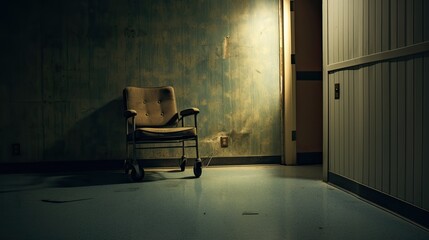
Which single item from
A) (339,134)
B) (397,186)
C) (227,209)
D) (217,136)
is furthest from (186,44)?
(397,186)

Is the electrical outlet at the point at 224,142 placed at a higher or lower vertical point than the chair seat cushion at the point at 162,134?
lower

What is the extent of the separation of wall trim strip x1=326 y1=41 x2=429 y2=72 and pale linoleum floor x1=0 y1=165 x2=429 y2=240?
97 centimetres

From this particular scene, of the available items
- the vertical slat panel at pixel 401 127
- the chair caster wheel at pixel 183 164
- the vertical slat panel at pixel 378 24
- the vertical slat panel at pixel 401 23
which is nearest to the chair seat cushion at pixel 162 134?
the chair caster wheel at pixel 183 164

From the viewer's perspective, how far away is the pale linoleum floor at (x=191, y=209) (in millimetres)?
2385

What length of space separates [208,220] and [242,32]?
3.02 meters

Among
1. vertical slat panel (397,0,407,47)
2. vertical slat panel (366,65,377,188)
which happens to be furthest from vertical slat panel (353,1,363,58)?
vertical slat panel (397,0,407,47)

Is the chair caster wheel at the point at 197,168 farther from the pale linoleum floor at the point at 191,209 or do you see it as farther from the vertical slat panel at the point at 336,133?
the vertical slat panel at the point at 336,133

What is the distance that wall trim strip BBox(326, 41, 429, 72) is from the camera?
2.40 metres

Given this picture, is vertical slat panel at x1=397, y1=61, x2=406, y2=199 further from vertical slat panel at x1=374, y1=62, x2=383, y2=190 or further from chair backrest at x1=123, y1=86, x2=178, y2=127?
chair backrest at x1=123, y1=86, x2=178, y2=127

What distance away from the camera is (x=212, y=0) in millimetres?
5129

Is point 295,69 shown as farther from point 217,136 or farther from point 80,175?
point 80,175

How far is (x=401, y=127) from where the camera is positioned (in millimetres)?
2650

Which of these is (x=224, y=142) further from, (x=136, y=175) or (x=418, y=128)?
(x=418, y=128)

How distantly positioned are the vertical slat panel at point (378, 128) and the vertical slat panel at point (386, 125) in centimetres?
4
